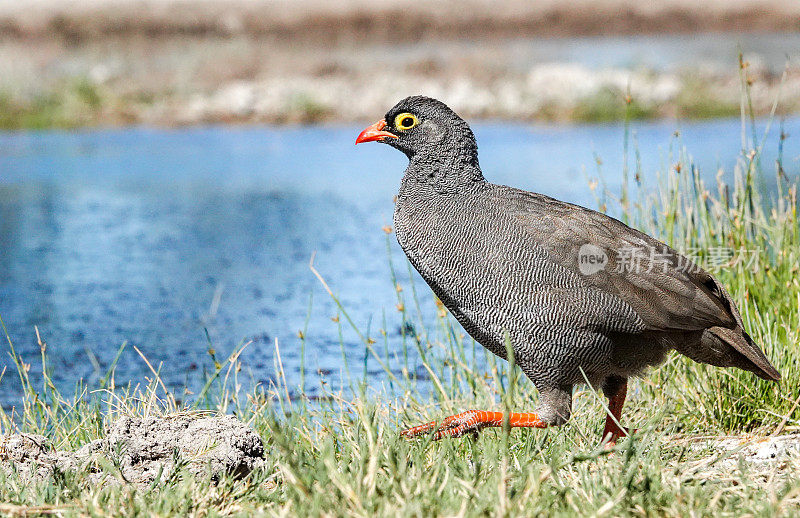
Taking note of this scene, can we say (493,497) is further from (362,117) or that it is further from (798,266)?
(362,117)

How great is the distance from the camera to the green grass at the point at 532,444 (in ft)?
11.1

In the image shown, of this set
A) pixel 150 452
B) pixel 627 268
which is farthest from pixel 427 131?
pixel 150 452

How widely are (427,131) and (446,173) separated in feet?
0.72

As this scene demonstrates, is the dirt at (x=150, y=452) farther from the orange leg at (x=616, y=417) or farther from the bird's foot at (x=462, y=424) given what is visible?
the orange leg at (x=616, y=417)

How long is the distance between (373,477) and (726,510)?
1.20 metres

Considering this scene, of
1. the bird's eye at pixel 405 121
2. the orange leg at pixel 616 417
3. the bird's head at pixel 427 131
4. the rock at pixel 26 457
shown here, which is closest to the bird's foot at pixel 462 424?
the orange leg at pixel 616 417

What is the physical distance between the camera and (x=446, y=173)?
455cm

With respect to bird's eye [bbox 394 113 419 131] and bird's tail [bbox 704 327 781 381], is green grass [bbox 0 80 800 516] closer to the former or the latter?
bird's tail [bbox 704 327 781 381]

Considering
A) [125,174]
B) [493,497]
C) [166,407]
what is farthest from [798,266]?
[125,174]

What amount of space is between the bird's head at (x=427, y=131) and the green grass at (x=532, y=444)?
1134 millimetres

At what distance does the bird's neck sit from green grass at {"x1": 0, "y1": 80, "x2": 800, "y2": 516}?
95 cm

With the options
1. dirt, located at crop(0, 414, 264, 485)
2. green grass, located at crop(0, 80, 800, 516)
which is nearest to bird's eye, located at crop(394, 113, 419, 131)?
green grass, located at crop(0, 80, 800, 516)

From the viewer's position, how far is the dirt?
154 inches

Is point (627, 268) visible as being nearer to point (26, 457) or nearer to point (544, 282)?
point (544, 282)
